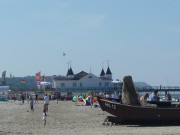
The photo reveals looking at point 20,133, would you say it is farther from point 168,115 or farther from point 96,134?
point 168,115

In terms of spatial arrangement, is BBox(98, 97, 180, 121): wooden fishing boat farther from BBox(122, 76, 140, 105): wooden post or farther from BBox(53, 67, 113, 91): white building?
BBox(53, 67, 113, 91): white building

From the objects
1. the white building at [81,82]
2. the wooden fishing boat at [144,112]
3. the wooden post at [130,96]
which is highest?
the white building at [81,82]

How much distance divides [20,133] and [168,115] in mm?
7466

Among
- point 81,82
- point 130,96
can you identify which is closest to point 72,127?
point 130,96

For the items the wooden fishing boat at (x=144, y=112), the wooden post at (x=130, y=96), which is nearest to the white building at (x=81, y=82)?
the wooden post at (x=130, y=96)

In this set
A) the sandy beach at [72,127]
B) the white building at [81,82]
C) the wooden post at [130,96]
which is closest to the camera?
the sandy beach at [72,127]

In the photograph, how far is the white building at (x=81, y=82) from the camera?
295 ft

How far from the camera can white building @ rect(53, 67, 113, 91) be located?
90.0 m

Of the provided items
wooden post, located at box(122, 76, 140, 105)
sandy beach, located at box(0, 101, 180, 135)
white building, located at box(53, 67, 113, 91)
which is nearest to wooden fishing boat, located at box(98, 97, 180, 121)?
sandy beach, located at box(0, 101, 180, 135)

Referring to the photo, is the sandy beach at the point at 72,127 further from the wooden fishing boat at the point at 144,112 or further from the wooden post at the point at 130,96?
the wooden post at the point at 130,96

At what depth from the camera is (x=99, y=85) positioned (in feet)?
303

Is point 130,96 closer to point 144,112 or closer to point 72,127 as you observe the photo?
point 144,112

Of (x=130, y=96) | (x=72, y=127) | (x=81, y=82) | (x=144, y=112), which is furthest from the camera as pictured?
(x=81, y=82)

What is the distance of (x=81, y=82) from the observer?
301ft
